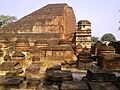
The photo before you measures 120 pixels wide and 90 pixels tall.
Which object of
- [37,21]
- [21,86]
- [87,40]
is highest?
[37,21]

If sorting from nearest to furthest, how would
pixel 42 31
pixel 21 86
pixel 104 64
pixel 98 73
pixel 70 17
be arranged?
pixel 21 86
pixel 98 73
pixel 104 64
pixel 42 31
pixel 70 17

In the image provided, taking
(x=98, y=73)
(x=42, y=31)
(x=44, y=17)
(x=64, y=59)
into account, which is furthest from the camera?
(x=44, y=17)

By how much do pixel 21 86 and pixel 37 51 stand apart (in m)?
7.16

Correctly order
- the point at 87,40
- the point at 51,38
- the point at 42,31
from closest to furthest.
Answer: the point at 51,38 < the point at 87,40 < the point at 42,31

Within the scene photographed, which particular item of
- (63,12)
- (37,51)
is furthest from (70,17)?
(37,51)

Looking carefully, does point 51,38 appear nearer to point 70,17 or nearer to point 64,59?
point 64,59

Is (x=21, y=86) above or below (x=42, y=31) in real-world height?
below

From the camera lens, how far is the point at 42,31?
20.7 m

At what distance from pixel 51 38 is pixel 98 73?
512 inches

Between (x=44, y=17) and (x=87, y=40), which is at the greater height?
(x=44, y=17)

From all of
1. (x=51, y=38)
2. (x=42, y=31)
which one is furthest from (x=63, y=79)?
(x=42, y=31)

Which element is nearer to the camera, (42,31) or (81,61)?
(81,61)

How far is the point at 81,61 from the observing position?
987 centimetres

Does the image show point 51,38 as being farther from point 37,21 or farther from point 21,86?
point 21,86
